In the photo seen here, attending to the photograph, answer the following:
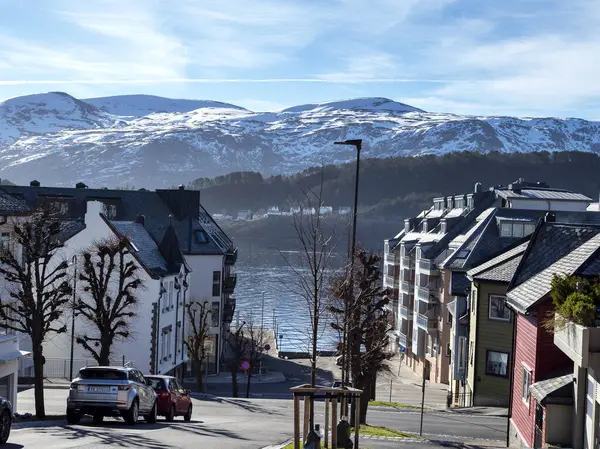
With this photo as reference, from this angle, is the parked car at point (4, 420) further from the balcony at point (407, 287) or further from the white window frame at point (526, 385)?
the balcony at point (407, 287)

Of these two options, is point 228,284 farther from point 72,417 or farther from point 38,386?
point 72,417

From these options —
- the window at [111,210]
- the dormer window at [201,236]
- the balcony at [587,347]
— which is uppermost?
the window at [111,210]

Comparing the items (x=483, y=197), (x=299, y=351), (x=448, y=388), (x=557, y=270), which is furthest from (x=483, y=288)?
(x=299, y=351)

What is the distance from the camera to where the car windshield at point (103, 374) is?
1095 inches

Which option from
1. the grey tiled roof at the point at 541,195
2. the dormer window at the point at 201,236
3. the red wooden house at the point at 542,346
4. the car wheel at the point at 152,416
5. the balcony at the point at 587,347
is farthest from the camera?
the grey tiled roof at the point at 541,195

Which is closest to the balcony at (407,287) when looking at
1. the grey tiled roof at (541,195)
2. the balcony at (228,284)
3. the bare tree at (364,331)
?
the grey tiled roof at (541,195)

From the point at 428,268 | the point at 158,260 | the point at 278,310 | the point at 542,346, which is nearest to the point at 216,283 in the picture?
the point at 158,260

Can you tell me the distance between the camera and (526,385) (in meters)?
29.7

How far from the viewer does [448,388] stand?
244 feet

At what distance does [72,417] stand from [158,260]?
36.6 meters

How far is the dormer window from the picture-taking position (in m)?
80.0

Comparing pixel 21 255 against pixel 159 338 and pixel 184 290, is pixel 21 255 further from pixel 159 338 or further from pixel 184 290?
pixel 184 290

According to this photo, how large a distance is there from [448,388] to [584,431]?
5222 cm

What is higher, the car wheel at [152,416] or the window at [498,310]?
the window at [498,310]
